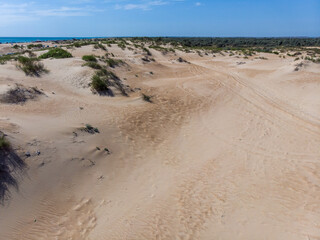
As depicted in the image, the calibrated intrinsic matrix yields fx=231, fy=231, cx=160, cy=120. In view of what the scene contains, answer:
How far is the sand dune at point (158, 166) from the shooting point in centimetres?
512

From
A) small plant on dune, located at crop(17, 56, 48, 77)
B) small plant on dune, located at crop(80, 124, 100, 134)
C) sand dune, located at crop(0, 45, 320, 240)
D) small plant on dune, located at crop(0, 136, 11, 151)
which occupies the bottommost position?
sand dune, located at crop(0, 45, 320, 240)

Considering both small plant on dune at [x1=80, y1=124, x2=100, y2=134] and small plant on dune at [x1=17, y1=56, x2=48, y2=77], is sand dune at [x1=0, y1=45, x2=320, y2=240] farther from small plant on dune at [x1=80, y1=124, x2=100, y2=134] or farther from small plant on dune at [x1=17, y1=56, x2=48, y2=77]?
small plant on dune at [x1=17, y1=56, x2=48, y2=77]

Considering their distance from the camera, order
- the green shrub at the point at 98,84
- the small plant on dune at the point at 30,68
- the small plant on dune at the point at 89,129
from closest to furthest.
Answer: the small plant on dune at the point at 89,129 < the green shrub at the point at 98,84 < the small plant on dune at the point at 30,68

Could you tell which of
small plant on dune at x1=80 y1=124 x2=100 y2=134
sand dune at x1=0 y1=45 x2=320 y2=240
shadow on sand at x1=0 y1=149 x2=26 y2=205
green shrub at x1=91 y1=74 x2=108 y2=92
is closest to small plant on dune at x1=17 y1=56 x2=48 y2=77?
sand dune at x1=0 y1=45 x2=320 y2=240

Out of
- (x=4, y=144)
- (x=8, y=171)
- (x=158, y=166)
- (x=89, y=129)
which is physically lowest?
(x=158, y=166)

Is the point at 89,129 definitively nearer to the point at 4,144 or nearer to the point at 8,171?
the point at 4,144

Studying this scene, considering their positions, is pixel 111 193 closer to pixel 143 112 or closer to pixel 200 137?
pixel 200 137

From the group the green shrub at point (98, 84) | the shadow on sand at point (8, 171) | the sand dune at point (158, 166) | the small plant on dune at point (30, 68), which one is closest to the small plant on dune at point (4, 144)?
the shadow on sand at point (8, 171)

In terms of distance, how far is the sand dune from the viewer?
5125 mm

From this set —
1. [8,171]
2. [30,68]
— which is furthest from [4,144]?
[30,68]

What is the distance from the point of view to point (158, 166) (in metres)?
7.39

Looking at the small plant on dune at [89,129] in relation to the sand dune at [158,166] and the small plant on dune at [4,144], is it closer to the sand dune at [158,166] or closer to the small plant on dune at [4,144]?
the sand dune at [158,166]

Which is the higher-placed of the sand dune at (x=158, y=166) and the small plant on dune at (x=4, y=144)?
the small plant on dune at (x=4, y=144)

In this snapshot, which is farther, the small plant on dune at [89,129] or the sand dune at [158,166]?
the small plant on dune at [89,129]
